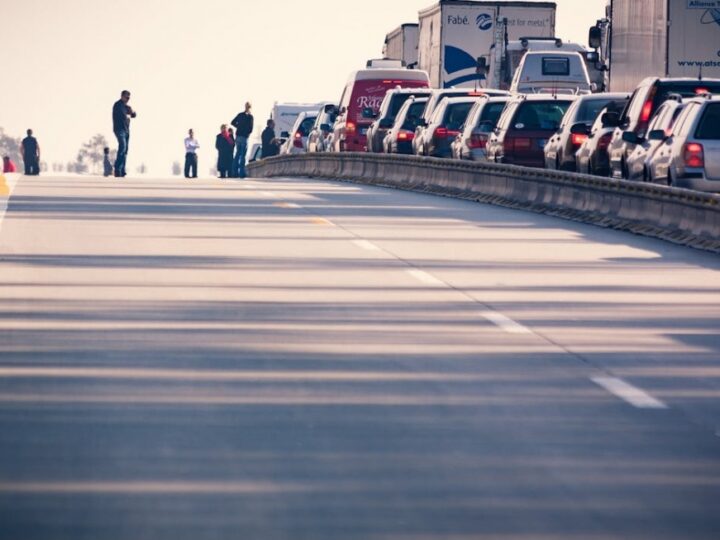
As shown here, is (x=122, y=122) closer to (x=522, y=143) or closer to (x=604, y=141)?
(x=522, y=143)

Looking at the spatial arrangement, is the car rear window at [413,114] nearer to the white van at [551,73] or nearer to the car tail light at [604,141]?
the white van at [551,73]

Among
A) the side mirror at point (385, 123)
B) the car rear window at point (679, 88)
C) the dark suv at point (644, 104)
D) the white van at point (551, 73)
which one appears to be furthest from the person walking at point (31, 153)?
the car rear window at point (679, 88)

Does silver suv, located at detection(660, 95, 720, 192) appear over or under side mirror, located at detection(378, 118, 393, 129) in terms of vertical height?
over

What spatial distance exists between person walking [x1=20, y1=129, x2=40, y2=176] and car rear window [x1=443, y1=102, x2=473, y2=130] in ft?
77.1

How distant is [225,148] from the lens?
62.4 meters

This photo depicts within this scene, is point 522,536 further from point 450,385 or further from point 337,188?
point 337,188

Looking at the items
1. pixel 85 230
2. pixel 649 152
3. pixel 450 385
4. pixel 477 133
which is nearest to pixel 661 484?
pixel 450 385

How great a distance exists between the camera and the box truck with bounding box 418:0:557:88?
5381 cm

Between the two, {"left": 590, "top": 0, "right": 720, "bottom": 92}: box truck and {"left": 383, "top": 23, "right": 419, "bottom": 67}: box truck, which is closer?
{"left": 590, "top": 0, "right": 720, "bottom": 92}: box truck

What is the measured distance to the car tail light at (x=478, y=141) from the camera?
3800 centimetres

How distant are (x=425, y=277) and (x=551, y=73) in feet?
102

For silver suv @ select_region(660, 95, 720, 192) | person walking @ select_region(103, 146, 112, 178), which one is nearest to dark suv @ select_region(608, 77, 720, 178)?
silver suv @ select_region(660, 95, 720, 192)

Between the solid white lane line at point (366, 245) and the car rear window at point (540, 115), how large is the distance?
567 inches

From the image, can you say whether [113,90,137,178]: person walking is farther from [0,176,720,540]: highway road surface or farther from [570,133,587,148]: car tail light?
[0,176,720,540]: highway road surface
